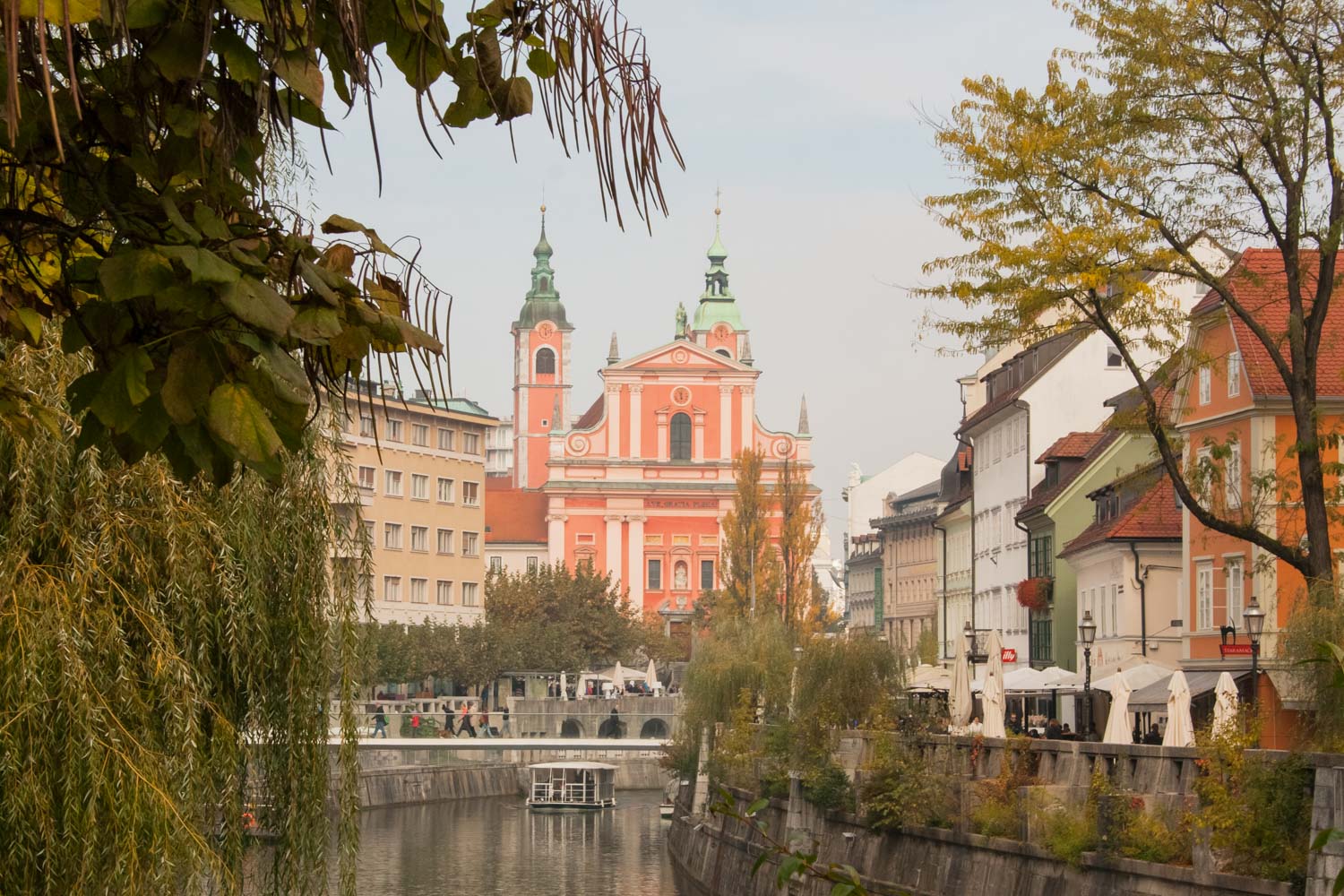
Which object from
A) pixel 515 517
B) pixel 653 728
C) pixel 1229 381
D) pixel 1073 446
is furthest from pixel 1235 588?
pixel 515 517

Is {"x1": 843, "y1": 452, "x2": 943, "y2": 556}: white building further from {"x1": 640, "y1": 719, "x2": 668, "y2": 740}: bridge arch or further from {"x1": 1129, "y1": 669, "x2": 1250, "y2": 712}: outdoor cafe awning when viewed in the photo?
{"x1": 1129, "y1": 669, "x2": 1250, "y2": 712}: outdoor cafe awning

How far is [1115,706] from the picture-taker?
84.4 ft

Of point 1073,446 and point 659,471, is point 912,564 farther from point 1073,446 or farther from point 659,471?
point 1073,446

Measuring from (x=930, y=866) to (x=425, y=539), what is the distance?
5894cm

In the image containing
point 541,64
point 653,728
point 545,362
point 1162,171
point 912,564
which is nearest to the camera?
point 541,64

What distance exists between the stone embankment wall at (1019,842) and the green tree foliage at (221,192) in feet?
36.9

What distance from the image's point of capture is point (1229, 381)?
3303 cm

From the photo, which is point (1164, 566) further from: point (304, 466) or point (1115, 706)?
point (304, 466)

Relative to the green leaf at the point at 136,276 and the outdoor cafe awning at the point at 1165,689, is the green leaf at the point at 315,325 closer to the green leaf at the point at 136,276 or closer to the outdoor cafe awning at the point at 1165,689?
the green leaf at the point at 136,276

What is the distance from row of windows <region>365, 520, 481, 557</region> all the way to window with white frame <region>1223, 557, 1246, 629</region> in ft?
164

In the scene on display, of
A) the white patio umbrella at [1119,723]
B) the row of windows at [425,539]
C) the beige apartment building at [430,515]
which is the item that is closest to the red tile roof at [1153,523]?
the white patio umbrella at [1119,723]

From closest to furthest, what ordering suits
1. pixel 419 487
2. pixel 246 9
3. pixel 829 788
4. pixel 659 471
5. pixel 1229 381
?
pixel 246 9 → pixel 829 788 → pixel 1229 381 → pixel 419 487 → pixel 659 471

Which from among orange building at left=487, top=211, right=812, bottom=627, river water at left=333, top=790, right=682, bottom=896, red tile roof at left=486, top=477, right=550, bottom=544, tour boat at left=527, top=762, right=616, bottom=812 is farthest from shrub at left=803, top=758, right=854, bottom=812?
red tile roof at left=486, top=477, right=550, bottom=544

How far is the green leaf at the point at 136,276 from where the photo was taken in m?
3.18
